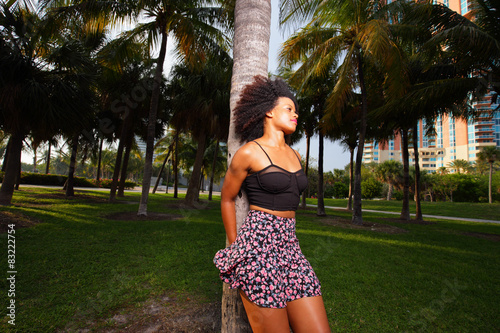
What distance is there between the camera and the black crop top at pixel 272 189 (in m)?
1.88

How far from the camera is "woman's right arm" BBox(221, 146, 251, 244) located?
1900mm

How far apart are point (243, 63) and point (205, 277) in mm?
3569

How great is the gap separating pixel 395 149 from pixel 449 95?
144 m

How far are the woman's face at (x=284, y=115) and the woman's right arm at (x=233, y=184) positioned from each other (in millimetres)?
393

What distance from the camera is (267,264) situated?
1.70 m

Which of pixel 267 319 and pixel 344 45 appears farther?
pixel 344 45

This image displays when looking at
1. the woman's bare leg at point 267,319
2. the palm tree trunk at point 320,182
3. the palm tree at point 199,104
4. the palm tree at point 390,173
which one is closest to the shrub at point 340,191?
the palm tree at point 390,173

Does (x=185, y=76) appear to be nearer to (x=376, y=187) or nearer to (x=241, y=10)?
(x=241, y=10)

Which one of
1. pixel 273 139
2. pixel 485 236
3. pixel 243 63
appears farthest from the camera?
pixel 485 236

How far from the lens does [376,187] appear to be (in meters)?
46.0

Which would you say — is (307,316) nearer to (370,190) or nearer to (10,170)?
(10,170)

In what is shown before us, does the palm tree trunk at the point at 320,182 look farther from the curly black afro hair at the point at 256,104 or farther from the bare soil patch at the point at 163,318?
the curly black afro hair at the point at 256,104

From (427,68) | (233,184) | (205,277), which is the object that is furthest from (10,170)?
(427,68)

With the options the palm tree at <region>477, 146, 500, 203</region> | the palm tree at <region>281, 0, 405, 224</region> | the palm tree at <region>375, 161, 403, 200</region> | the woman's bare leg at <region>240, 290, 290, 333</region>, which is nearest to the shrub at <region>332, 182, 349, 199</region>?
the palm tree at <region>375, 161, 403, 200</region>
